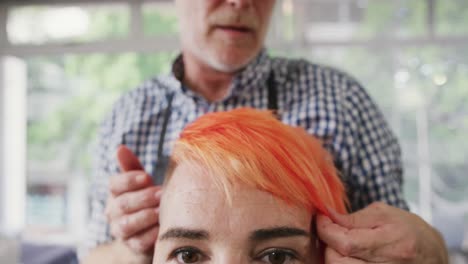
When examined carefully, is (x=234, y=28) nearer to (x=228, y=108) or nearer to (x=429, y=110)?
(x=228, y=108)

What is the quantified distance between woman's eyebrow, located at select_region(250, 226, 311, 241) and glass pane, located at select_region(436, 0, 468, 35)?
13.7 feet

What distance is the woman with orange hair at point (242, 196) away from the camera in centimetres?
64

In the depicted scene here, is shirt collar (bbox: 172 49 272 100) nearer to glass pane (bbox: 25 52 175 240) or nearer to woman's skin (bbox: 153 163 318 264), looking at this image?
woman's skin (bbox: 153 163 318 264)

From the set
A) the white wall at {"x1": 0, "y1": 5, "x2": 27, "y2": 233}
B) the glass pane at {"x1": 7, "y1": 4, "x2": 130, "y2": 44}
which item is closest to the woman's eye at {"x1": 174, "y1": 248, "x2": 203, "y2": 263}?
the glass pane at {"x1": 7, "y1": 4, "x2": 130, "y2": 44}

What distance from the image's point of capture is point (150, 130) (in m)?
1.11

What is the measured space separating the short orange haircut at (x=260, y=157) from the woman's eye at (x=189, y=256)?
0.11m

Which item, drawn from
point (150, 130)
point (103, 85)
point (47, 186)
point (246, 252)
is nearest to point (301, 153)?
point (246, 252)

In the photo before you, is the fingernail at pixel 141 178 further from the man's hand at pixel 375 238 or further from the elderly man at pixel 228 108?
the man's hand at pixel 375 238

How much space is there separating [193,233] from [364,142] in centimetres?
54

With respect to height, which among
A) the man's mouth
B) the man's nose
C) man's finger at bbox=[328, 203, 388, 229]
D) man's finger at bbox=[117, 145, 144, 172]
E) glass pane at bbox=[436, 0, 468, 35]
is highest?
glass pane at bbox=[436, 0, 468, 35]

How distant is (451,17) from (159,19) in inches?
120

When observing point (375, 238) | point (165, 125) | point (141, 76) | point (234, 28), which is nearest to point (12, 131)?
point (141, 76)

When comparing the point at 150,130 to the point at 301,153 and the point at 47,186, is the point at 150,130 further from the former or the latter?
the point at 47,186

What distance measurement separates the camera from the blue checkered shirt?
3.22 feet
